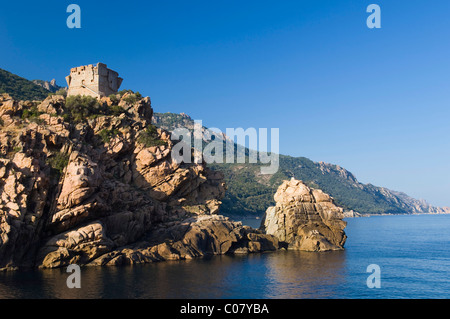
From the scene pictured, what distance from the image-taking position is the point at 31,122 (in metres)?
55.6

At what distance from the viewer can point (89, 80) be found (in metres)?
74.4

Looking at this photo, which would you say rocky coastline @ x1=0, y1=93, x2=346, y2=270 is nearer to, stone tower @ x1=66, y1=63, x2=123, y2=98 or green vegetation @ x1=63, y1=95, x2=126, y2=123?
green vegetation @ x1=63, y1=95, x2=126, y2=123

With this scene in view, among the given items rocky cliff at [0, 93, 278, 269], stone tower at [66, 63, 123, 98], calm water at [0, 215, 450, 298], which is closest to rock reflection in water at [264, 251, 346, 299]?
calm water at [0, 215, 450, 298]

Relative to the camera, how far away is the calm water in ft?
120

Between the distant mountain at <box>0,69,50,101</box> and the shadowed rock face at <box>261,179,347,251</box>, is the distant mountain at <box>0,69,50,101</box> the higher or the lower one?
the higher one

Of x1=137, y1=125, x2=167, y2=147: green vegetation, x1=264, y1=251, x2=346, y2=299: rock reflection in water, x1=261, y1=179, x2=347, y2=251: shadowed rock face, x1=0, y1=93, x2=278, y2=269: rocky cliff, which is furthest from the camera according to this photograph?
x1=261, y1=179, x2=347, y2=251: shadowed rock face

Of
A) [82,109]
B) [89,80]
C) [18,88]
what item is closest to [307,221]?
[82,109]

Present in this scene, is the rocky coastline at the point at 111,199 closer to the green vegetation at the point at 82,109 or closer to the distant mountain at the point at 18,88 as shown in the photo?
the green vegetation at the point at 82,109

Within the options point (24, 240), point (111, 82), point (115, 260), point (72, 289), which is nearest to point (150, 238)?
point (115, 260)

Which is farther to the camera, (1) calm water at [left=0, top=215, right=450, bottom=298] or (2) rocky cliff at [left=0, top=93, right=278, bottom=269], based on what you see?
(2) rocky cliff at [left=0, top=93, right=278, bottom=269]

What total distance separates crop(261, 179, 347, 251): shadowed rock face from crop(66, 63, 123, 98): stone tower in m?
40.1

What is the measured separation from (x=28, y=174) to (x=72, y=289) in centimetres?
1775

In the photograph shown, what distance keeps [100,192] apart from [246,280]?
2270 cm
